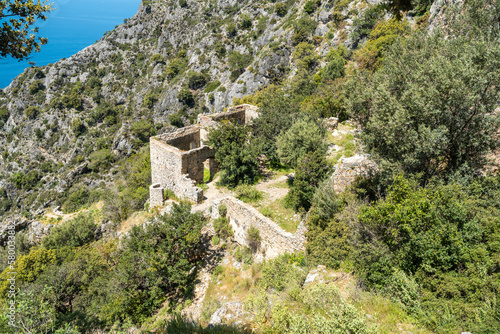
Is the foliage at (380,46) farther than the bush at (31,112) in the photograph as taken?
No

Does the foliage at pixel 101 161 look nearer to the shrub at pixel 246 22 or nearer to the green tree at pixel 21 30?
the shrub at pixel 246 22

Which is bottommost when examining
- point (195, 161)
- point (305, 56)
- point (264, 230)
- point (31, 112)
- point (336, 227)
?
point (264, 230)

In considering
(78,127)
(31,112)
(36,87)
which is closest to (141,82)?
(78,127)

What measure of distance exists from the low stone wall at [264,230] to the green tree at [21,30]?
8.55 metres

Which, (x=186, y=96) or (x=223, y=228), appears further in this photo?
(x=186, y=96)

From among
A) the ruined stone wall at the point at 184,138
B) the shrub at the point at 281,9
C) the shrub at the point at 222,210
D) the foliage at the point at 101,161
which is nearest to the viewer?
the shrub at the point at 222,210

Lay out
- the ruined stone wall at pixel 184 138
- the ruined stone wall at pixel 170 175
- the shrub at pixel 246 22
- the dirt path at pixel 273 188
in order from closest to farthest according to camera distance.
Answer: the dirt path at pixel 273 188 < the ruined stone wall at pixel 170 175 < the ruined stone wall at pixel 184 138 < the shrub at pixel 246 22

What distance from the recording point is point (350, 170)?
34.3ft

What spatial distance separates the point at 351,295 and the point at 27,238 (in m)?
33.0

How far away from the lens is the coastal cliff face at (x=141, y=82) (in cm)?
5562

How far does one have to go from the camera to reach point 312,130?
14203 millimetres

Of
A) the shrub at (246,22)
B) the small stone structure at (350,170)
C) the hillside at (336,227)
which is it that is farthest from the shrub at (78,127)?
the small stone structure at (350,170)

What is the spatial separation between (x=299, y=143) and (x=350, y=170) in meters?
4.35

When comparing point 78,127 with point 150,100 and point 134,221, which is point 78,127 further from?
point 134,221
